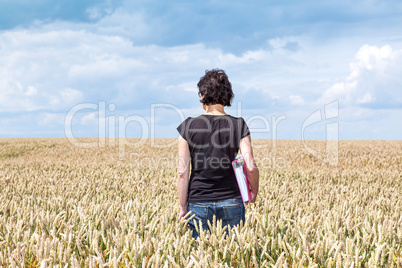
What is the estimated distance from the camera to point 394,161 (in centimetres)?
1539

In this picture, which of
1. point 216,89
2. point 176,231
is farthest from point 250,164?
point 176,231

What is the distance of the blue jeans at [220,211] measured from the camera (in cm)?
339

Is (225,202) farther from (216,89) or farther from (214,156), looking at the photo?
(216,89)

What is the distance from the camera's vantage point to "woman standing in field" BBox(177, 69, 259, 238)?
3.38 metres

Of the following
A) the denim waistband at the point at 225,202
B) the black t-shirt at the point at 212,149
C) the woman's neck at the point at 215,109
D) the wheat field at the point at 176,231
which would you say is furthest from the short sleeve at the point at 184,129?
the wheat field at the point at 176,231

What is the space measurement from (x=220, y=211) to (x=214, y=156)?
1.76 ft

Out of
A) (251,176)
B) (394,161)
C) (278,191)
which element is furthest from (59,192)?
(394,161)

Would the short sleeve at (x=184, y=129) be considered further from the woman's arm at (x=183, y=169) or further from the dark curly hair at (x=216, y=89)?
the dark curly hair at (x=216, y=89)

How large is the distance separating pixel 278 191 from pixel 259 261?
5.05 metres

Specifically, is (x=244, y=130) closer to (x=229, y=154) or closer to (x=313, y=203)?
(x=229, y=154)

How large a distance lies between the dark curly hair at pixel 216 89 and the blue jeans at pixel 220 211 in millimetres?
976

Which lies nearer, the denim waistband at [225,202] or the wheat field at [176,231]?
the wheat field at [176,231]

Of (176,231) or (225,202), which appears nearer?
(225,202)

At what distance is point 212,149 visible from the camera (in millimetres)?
3391
